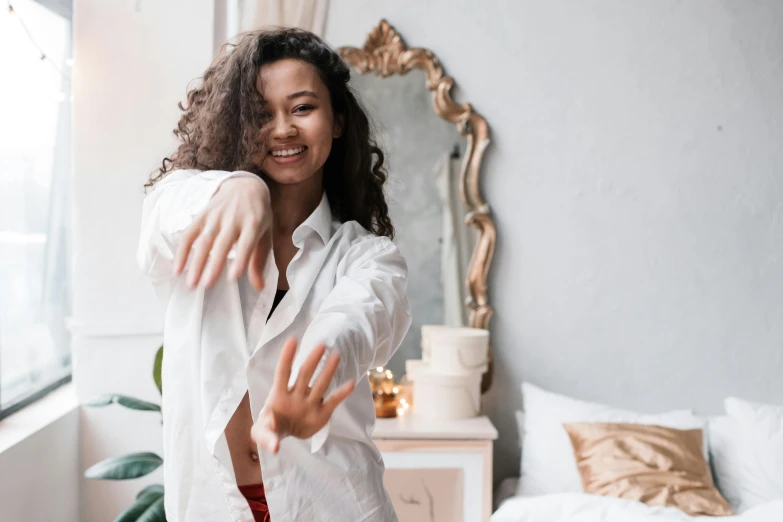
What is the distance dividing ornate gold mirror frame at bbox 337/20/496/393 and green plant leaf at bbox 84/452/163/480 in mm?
1281

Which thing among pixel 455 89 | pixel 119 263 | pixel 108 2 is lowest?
pixel 119 263

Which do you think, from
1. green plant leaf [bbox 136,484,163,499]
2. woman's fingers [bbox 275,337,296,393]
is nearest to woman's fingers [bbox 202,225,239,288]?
woman's fingers [bbox 275,337,296,393]

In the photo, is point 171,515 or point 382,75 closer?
point 171,515

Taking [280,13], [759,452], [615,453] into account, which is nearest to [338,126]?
[280,13]

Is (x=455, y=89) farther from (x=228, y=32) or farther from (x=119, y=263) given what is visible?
(x=119, y=263)

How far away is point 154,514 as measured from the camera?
2.09 metres

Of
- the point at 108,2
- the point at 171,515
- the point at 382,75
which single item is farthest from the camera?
the point at 382,75

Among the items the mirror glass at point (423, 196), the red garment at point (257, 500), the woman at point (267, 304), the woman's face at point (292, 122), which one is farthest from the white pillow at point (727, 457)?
the woman's face at point (292, 122)

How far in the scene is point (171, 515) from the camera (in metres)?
1.21

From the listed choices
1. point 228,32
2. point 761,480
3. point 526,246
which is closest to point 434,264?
point 526,246

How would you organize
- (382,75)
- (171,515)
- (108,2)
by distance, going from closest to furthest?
(171,515) → (108,2) → (382,75)

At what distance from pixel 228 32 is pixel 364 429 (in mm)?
1860

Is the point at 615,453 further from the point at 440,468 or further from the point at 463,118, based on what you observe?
the point at 463,118

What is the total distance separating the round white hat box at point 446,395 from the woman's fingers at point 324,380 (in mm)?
1783
